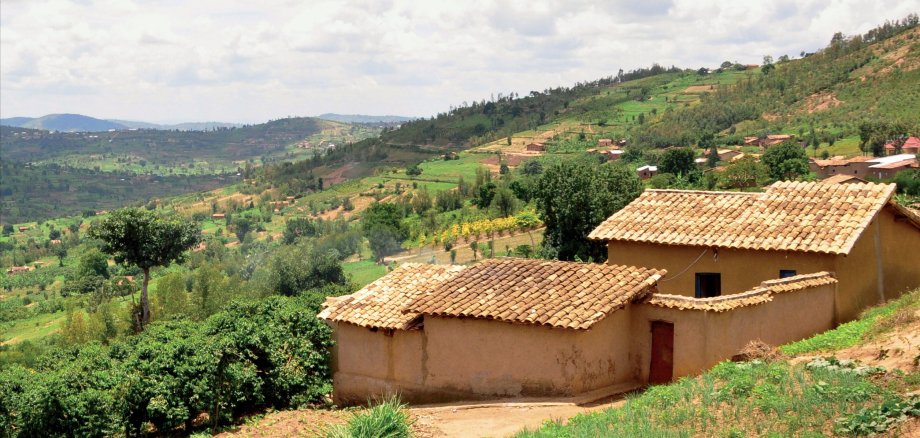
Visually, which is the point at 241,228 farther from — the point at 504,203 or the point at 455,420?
the point at 455,420

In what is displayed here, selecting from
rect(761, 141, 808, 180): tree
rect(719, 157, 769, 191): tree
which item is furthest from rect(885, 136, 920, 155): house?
rect(719, 157, 769, 191): tree

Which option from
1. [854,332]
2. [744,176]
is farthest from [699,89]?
Answer: [854,332]

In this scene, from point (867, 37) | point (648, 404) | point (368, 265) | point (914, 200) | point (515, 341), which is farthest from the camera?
point (867, 37)

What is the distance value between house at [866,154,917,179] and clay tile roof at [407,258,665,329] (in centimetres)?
4341

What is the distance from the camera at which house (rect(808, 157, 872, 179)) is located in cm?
6078

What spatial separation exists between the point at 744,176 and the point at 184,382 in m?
45.0

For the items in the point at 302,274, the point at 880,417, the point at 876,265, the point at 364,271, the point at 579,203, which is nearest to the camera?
the point at 880,417

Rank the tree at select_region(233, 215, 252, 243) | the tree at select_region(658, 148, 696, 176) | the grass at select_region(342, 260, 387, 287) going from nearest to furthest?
the grass at select_region(342, 260, 387, 287) → the tree at select_region(658, 148, 696, 176) → the tree at select_region(233, 215, 252, 243)

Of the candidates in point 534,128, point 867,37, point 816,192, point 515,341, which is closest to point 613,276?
point 515,341

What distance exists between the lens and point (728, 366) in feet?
47.6

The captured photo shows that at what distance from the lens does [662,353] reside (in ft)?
54.6

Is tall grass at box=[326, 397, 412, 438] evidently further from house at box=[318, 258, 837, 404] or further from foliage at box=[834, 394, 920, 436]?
foliage at box=[834, 394, 920, 436]

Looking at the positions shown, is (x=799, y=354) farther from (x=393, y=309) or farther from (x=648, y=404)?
(x=393, y=309)

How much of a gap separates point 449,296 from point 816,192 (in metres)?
9.62
